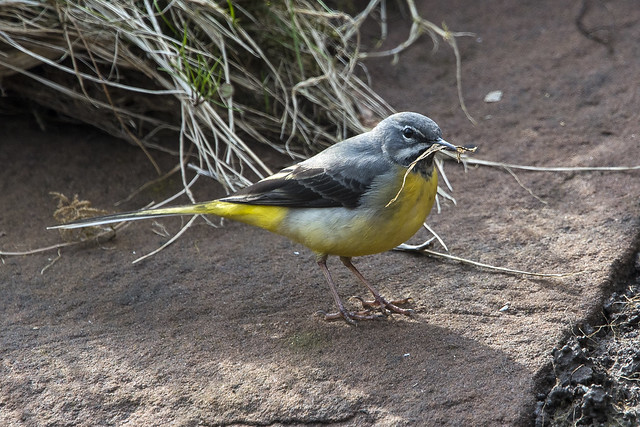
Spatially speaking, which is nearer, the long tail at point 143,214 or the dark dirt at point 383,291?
the dark dirt at point 383,291

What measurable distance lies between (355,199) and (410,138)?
0.50 metres

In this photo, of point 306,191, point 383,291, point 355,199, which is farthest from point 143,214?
point 383,291

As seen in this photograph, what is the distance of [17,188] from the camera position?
19.7ft

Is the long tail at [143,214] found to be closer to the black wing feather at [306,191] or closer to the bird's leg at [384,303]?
the black wing feather at [306,191]

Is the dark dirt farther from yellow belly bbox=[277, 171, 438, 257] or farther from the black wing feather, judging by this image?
the black wing feather

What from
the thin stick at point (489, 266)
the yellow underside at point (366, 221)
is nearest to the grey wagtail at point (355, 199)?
the yellow underside at point (366, 221)

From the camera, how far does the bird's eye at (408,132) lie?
14.6ft

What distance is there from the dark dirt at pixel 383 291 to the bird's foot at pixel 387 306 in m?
0.10

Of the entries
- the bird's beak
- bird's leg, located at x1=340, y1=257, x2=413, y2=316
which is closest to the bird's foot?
bird's leg, located at x1=340, y1=257, x2=413, y2=316

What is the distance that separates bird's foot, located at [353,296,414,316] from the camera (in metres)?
4.46

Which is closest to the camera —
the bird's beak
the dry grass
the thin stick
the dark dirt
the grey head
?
the dark dirt

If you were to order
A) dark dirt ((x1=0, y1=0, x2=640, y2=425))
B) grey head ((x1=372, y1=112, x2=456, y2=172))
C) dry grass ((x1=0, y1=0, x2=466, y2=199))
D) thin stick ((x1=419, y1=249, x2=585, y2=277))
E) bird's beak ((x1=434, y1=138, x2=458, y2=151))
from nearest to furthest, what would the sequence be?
dark dirt ((x1=0, y1=0, x2=640, y2=425)), bird's beak ((x1=434, y1=138, x2=458, y2=151)), grey head ((x1=372, y1=112, x2=456, y2=172)), thin stick ((x1=419, y1=249, x2=585, y2=277)), dry grass ((x1=0, y1=0, x2=466, y2=199))

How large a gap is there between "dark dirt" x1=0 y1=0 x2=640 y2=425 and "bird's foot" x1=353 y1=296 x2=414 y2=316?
0.10 meters

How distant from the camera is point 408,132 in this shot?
4453 mm
